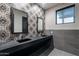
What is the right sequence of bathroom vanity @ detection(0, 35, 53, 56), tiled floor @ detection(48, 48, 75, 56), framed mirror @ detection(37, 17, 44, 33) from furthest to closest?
framed mirror @ detection(37, 17, 44, 33) < tiled floor @ detection(48, 48, 75, 56) < bathroom vanity @ detection(0, 35, 53, 56)

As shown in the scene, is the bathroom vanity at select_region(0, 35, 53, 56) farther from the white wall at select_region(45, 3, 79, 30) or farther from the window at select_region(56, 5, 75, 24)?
the window at select_region(56, 5, 75, 24)

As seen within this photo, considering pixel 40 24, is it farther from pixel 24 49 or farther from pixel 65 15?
pixel 24 49

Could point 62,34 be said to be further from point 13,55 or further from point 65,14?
point 13,55

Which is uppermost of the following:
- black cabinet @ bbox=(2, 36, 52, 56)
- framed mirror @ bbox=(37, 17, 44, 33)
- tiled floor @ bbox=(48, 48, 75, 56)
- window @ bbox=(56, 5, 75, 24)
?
window @ bbox=(56, 5, 75, 24)

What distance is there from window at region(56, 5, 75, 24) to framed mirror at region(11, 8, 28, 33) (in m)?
1.13

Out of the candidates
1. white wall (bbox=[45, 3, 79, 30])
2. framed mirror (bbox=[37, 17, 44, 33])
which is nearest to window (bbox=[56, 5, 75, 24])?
white wall (bbox=[45, 3, 79, 30])

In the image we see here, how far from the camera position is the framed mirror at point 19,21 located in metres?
1.90

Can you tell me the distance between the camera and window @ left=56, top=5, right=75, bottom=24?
2.48 meters

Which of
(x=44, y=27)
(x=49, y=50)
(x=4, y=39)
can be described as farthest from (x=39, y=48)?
(x=4, y=39)

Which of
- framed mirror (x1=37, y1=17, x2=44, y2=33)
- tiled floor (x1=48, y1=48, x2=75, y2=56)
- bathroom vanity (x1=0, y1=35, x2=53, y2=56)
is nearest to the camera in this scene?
bathroom vanity (x1=0, y1=35, x2=53, y2=56)

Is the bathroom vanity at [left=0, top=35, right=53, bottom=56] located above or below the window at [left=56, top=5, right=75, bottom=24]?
below

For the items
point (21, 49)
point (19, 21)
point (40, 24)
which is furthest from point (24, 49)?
point (40, 24)

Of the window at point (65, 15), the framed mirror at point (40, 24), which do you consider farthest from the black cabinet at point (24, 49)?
the window at point (65, 15)

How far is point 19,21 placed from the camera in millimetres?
2090
